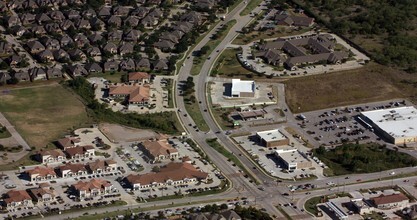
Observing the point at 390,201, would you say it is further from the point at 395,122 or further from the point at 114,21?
the point at 114,21

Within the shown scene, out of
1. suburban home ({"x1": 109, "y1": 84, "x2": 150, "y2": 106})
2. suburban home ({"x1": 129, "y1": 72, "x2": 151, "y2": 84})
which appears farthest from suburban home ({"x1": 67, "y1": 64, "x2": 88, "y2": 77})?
suburban home ({"x1": 109, "y1": 84, "x2": 150, "y2": 106})

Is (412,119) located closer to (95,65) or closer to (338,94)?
(338,94)

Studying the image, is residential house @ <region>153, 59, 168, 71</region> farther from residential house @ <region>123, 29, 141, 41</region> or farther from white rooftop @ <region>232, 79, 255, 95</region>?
residential house @ <region>123, 29, 141, 41</region>

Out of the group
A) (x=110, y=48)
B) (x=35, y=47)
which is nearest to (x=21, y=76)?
(x=35, y=47)

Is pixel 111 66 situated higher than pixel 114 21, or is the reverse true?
pixel 114 21

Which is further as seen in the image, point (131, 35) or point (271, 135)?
point (131, 35)

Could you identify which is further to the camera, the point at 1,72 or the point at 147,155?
the point at 1,72

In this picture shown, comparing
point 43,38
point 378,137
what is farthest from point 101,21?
point 378,137
